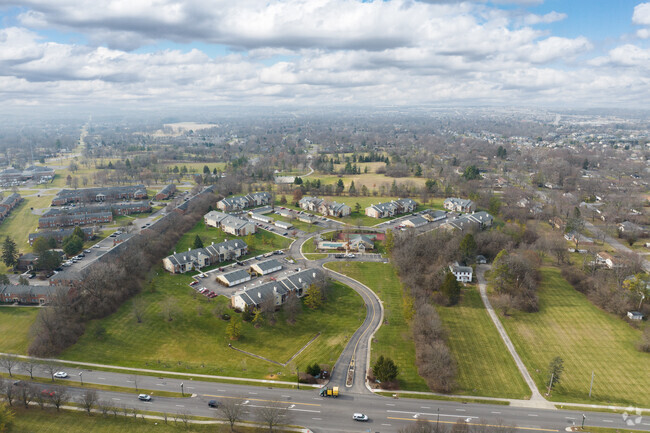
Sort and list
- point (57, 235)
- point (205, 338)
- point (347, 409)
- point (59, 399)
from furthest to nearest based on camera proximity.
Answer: point (57, 235) < point (205, 338) < point (347, 409) < point (59, 399)

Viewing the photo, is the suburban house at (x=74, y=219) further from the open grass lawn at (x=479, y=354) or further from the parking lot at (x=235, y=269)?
the open grass lawn at (x=479, y=354)

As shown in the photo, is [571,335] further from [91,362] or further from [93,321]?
[93,321]

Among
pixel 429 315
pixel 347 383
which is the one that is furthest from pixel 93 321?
pixel 429 315

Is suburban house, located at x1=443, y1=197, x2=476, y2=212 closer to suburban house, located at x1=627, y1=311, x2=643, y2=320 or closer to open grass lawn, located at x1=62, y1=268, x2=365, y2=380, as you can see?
suburban house, located at x1=627, y1=311, x2=643, y2=320

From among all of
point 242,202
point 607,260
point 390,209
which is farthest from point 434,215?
point 242,202

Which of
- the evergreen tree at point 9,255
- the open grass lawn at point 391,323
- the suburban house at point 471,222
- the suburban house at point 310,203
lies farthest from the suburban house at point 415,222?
the evergreen tree at point 9,255

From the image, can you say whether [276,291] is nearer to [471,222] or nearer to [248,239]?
[248,239]
